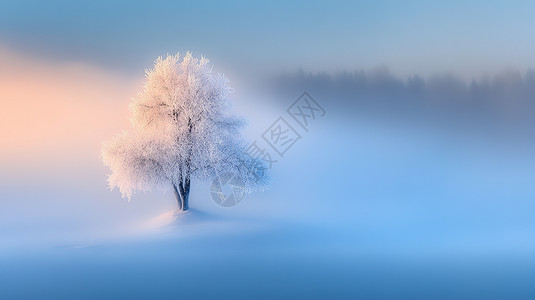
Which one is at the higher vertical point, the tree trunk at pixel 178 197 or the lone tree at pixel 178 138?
the lone tree at pixel 178 138

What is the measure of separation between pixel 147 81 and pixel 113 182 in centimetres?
362

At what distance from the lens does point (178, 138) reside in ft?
52.7

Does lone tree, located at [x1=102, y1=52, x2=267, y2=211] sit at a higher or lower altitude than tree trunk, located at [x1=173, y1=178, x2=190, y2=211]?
higher

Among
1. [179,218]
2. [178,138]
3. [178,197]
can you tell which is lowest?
[179,218]

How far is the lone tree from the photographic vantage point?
1597cm

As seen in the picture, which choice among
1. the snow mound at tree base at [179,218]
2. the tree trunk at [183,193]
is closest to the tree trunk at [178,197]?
the tree trunk at [183,193]

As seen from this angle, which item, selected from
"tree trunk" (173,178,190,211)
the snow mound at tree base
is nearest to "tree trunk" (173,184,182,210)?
"tree trunk" (173,178,190,211)

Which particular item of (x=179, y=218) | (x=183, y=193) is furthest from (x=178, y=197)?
(x=179, y=218)

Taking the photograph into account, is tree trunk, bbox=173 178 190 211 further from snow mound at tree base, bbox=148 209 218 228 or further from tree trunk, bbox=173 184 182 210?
snow mound at tree base, bbox=148 209 218 228

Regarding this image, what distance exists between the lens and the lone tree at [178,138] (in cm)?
1597

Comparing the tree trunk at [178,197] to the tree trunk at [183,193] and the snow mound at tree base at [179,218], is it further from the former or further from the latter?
the snow mound at tree base at [179,218]

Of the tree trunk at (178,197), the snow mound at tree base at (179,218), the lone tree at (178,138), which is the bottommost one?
the snow mound at tree base at (179,218)

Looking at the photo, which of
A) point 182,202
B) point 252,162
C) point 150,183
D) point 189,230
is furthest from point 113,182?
point 252,162

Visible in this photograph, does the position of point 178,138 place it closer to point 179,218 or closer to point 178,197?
point 178,197
